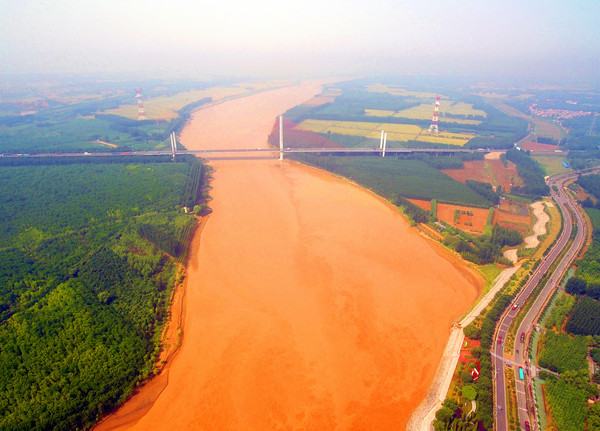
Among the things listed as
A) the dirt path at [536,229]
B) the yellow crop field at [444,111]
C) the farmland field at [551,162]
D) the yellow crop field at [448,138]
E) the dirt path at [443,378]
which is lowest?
the farmland field at [551,162]

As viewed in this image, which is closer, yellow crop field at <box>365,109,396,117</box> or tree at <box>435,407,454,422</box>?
tree at <box>435,407,454,422</box>

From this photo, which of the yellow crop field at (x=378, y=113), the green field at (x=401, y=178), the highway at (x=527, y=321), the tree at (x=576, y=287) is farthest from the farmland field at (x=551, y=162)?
the tree at (x=576, y=287)

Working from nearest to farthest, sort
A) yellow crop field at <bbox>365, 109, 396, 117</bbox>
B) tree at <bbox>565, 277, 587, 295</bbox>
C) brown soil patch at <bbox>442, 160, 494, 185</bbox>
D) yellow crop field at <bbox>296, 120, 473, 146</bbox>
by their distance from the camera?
tree at <bbox>565, 277, 587, 295</bbox>, brown soil patch at <bbox>442, 160, 494, 185</bbox>, yellow crop field at <bbox>296, 120, 473, 146</bbox>, yellow crop field at <bbox>365, 109, 396, 117</bbox>

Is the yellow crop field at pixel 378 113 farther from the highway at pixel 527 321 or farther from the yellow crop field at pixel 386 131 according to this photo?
the highway at pixel 527 321

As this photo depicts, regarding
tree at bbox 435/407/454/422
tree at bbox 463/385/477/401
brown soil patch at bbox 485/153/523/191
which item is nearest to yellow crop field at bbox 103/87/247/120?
brown soil patch at bbox 485/153/523/191

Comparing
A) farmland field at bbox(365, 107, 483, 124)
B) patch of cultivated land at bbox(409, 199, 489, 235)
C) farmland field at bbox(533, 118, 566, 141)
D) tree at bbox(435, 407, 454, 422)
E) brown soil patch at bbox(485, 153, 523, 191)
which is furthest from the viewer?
farmland field at bbox(365, 107, 483, 124)

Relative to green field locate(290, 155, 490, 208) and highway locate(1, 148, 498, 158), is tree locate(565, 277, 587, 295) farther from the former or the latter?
highway locate(1, 148, 498, 158)
